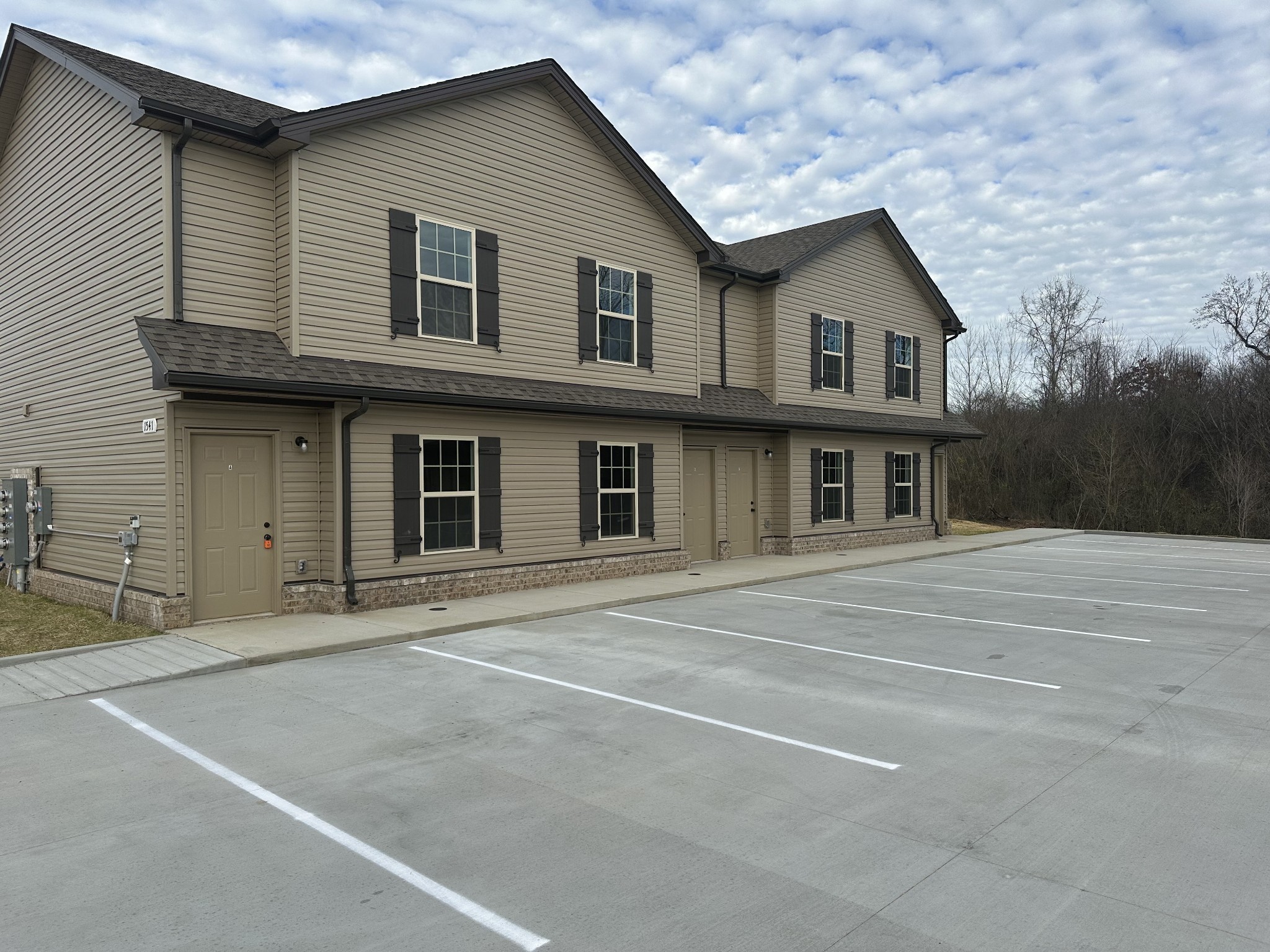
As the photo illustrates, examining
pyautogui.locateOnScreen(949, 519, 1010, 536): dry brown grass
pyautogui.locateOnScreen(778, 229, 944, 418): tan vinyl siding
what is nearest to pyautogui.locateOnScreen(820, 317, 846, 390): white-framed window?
pyautogui.locateOnScreen(778, 229, 944, 418): tan vinyl siding

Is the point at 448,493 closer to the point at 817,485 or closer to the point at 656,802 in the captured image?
the point at 656,802

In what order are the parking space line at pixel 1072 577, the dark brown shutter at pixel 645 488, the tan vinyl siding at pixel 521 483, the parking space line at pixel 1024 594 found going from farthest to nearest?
the dark brown shutter at pixel 645 488, the parking space line at pixel 1072 577, the parking space line at pixel 1024 594, the tan vinyl siding at pixel 521 483

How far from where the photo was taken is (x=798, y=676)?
7598 millimetres

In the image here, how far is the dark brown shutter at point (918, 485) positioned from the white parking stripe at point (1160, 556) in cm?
286

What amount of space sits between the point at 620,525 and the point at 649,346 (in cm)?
324

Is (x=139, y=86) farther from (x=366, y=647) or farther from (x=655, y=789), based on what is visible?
(x=655, y=789)

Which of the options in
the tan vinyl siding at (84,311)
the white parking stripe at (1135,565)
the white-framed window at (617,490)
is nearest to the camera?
the tan vinyl siding at (84,311)

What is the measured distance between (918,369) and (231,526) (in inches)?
698

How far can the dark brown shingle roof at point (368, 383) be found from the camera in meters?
8.86

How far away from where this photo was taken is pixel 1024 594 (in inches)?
508

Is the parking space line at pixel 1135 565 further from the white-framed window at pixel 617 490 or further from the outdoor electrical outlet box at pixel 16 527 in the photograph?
the outdoor electrical outlet box at pixel 16 527

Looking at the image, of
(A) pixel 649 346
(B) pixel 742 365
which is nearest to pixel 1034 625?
(A) pixel 649 346

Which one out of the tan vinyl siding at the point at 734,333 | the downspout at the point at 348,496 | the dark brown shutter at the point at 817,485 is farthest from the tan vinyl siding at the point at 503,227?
the dark brown shutter at the point at 817,485

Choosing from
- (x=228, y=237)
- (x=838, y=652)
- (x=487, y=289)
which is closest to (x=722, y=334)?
(x=487, y=289)
